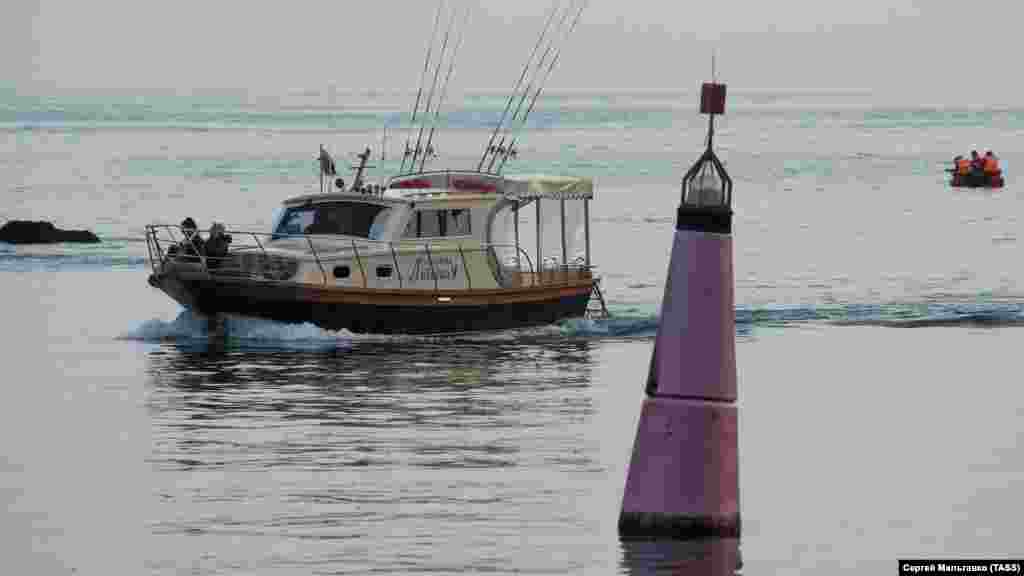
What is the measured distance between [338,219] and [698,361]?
72.7ft

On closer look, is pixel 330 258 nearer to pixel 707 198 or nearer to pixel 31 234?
pixel 707 198

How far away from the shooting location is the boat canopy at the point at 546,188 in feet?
126

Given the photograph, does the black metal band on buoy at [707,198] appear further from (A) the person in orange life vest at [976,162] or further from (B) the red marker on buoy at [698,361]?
(A) the person in orange life vest at [976,162]

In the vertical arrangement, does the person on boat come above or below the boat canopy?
below

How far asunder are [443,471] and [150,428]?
524 centimetres

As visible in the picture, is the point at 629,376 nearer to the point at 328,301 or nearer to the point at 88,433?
the point at 328,301

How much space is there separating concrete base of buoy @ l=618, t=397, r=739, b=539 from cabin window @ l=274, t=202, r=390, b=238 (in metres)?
21.6

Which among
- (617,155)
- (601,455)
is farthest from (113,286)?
(617,155)

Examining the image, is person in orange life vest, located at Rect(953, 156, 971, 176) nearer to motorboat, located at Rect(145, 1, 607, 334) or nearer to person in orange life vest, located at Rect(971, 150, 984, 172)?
person in orange life vest, located at Rect(971, 150, 984, 172)

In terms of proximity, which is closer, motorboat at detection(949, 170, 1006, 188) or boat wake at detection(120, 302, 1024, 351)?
boat wake at detection(120, 302, 1024, 351)

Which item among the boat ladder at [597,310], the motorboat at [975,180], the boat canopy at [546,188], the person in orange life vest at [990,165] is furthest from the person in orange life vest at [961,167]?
the boat canopy at [546,188]

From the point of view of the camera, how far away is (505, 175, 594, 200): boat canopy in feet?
126

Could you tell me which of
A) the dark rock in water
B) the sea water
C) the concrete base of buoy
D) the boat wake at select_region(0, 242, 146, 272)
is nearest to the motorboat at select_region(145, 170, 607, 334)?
the sea water

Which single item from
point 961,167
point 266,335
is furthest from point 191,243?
point 961,167
